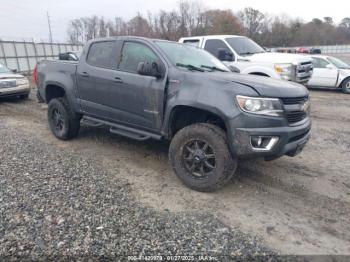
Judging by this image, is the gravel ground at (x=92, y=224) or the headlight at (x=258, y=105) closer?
the gravel ground at (x=92, y=224)

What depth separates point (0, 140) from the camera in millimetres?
5625

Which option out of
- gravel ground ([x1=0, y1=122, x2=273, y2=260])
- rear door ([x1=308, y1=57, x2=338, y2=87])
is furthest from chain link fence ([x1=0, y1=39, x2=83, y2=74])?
gravel ground ([x1=0, y1=122, x2=273, y2=260])

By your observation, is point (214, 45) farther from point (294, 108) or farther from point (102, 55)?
point (294, 108)

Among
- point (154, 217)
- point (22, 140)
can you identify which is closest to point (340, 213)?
point (154, 217)

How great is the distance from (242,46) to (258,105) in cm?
624

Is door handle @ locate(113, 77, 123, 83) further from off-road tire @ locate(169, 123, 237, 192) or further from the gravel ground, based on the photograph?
the gravel ground

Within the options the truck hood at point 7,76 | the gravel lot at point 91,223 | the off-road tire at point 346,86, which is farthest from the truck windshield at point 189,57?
the off-road tire at point 346,86

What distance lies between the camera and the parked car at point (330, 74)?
11.8 m

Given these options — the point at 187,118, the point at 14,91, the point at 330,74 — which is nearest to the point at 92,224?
the point at 187,118

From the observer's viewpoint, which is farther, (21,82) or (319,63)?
(319,63)

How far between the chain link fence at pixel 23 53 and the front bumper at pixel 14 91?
412 inches

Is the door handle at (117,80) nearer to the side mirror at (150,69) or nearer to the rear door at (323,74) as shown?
the side mirror at (150,69)

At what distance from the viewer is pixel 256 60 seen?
8242 mm

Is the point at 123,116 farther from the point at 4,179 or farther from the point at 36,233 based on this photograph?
the point at 36,233
